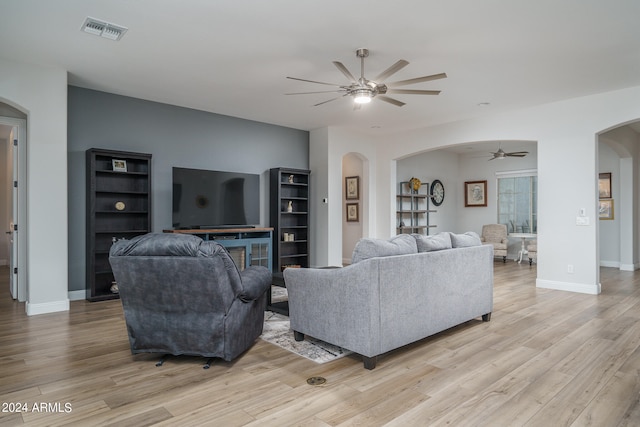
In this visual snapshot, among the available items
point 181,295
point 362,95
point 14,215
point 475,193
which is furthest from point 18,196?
point 475,193

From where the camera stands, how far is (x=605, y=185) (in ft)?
26.6

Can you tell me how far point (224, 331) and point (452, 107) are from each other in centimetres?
498

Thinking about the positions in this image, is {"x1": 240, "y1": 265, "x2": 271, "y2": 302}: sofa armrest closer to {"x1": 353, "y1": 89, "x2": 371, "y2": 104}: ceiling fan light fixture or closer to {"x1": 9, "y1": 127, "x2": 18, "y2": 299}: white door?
{"x1": 353, "y1": 89, "x2": 371, "y2": 104}: ceiling fan light fixture

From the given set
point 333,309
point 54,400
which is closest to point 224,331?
point 333,309

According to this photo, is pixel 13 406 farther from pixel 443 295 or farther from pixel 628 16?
pixel 628 16

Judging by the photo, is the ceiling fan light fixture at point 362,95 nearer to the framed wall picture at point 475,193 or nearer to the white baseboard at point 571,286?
the white baseboard at point 571,286

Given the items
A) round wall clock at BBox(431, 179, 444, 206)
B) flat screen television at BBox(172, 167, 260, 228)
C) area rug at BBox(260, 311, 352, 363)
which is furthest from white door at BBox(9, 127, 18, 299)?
round wall clock at BBox(431, 179, 444, 206)

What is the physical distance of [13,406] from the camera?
228cm

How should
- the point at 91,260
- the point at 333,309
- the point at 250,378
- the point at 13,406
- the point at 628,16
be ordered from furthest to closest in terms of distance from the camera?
1. the point at 91,260
2. the point at 628,16
3. the point at 333,309
4. the point at 250,378
5. the point at 13,406

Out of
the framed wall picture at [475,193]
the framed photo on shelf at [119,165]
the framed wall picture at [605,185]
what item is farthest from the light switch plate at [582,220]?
the framed photo on shelf at [119,165]

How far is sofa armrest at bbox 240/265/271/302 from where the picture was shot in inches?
114

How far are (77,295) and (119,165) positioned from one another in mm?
1810

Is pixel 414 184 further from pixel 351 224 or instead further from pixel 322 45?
pixel 322 45

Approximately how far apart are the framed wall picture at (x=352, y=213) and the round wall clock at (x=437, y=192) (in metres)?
2.24
